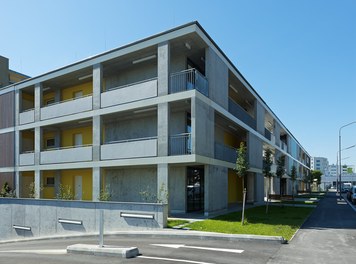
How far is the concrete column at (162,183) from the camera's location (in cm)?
1708

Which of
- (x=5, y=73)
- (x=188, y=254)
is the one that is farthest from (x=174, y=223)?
(x=5, y=73)

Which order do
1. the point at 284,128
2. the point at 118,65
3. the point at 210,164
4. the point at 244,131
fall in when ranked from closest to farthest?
the point at 210,164 < the point at 118,65 < the point at 244,131 < the point at 284,128

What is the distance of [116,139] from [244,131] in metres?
11.5

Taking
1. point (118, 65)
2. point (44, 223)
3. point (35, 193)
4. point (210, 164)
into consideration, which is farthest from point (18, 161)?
point (210, 164)

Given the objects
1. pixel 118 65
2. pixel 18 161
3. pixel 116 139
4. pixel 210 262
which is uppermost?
pixel 118 65

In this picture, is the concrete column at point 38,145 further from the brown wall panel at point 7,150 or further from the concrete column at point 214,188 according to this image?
the concrete column at point 214,188

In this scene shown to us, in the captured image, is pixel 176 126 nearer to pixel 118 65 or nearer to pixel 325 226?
pixel 118 65

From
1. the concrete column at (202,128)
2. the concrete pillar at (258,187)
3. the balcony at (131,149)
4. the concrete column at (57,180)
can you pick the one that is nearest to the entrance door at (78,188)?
the concrete column at (57,180)

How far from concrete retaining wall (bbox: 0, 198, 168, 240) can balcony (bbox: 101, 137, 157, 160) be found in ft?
11.8

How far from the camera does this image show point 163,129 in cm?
1797

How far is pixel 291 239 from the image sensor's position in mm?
12109

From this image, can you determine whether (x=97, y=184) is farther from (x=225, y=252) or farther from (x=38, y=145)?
(x=225, y=252)

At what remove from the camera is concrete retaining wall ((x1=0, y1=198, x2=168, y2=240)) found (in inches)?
591

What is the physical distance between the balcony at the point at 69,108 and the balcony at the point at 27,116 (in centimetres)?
137
